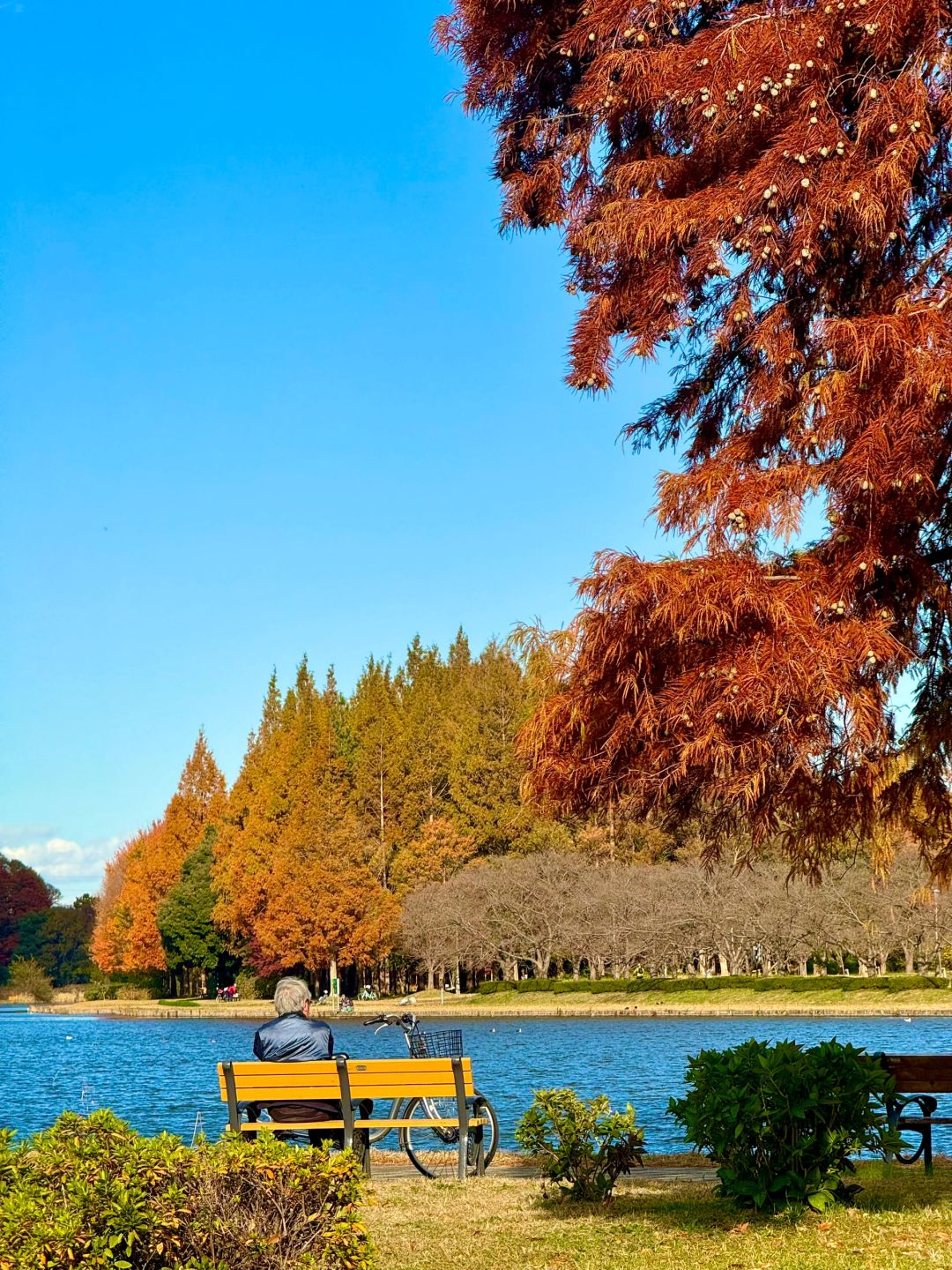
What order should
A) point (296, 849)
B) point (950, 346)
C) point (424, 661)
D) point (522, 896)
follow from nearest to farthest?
point (950, 346)
point (522, 896)
point (296, 849)
point (424, 661)

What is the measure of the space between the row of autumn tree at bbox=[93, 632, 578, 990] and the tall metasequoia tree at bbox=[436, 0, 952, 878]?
48064 mm

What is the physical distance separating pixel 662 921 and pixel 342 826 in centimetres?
1514

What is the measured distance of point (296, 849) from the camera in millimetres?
58438

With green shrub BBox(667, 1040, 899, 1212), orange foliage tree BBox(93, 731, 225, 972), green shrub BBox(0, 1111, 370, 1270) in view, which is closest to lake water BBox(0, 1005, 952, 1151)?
green shrub BBox(667, 1040, 899, 1212)

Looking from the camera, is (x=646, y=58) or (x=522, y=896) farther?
(x=522, y=896)

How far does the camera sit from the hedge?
40.3 meters

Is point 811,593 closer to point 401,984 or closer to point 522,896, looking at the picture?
point 522,896

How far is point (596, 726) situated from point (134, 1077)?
21189 millimetres

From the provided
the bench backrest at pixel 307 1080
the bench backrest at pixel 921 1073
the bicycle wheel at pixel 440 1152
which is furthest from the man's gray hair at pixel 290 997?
the bench backrest at pixel 921 1073

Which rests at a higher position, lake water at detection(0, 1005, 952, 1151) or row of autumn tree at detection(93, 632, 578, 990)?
row of autumn tree at detection(93, 632, 578, 990)

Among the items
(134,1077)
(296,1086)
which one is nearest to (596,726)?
(296,1086)

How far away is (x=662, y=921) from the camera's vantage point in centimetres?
5091

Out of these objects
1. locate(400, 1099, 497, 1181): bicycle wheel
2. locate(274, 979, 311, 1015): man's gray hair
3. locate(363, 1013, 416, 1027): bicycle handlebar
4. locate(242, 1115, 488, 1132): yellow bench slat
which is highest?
locate(274, 979, 311, 1015): man's gray hair

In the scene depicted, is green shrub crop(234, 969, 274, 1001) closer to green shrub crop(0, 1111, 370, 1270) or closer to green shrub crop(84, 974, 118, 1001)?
green shrub crop(84, 974, 118, 1001)
